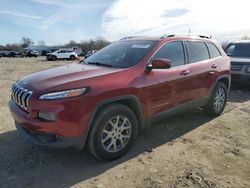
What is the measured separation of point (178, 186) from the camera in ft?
11.1

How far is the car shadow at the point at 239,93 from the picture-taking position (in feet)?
26.5

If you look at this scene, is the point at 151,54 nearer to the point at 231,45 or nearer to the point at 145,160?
the point at 145,160

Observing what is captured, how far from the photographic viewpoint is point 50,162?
3.97m

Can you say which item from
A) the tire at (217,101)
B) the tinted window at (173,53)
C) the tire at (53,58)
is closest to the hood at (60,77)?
the tinted window at (173,53)

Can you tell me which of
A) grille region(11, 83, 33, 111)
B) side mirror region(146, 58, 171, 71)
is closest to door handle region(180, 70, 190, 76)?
side mirror region(146, 58, 171, 71)

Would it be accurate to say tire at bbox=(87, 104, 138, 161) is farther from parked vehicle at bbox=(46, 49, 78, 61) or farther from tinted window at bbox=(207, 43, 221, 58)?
parked vehicle at bbox=(46, 49, 78, 61)

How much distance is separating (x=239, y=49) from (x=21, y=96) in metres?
9.19

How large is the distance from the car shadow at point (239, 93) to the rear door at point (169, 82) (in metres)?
3.62

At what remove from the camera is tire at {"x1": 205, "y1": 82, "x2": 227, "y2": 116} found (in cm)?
591

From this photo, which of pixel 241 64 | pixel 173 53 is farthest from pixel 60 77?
pixel 241 64

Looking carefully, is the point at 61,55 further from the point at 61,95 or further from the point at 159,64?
the point at 61,95

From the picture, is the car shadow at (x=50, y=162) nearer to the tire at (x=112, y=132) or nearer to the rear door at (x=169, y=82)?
the tire at (x=112, y=132)

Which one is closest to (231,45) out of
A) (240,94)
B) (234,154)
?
(240,94)

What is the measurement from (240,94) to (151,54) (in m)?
5.53
